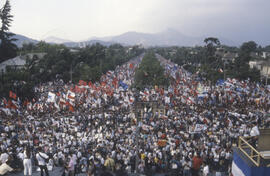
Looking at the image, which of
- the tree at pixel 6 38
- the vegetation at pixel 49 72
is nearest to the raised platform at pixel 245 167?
the vegetation at pixel 49 72

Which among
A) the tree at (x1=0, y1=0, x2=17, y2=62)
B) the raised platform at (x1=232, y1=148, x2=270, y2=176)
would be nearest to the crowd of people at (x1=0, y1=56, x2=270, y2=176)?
the raised platform at (x1=232, y1=148, x2=270, y2=176)

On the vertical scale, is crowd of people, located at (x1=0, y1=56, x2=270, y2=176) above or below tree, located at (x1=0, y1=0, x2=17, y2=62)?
below

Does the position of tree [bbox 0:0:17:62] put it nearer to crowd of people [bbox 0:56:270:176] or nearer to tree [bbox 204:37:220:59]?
crowd of people [bbox 0:56:270:176]

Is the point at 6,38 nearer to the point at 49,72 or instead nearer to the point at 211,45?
the point at 49,72

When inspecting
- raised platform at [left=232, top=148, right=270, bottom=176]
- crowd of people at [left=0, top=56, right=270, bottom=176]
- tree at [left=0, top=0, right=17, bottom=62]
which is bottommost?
crowd of people at [left=0, top=56, right=270, bottom=176]

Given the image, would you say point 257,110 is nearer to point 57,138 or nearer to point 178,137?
point 178,137

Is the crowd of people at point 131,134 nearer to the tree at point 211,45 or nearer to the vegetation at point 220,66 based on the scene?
the vegetation at point 220,66

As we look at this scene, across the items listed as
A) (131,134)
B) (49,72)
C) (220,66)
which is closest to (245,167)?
(131,134)

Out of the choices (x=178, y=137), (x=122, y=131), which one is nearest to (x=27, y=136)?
(x=122, y=131)
